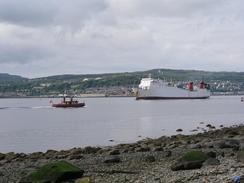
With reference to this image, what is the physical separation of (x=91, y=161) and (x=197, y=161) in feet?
16.9

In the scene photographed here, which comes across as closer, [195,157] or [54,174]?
[54,174]

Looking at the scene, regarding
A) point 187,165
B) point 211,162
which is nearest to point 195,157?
point 211,162

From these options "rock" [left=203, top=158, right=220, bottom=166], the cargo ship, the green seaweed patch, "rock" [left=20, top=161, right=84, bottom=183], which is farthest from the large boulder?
the cargo ship

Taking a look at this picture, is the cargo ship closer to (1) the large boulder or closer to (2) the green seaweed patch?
(2) the green seaweed patch

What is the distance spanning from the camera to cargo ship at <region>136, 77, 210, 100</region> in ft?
389

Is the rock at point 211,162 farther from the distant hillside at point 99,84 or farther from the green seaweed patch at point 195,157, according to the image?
A: the distant hillside at point 99,84

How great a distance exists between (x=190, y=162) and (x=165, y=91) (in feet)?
367

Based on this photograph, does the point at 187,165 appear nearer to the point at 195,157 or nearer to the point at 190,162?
the point at 190,162

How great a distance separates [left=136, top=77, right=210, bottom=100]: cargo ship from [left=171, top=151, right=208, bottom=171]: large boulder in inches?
4050

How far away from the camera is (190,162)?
40.9ft

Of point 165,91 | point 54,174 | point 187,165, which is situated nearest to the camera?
point 54,174

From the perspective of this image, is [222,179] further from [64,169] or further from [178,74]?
[178,74]

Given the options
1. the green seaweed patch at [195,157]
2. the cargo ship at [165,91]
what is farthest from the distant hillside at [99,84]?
the green seaweed patch at [195,157]

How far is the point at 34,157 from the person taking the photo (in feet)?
68.0
